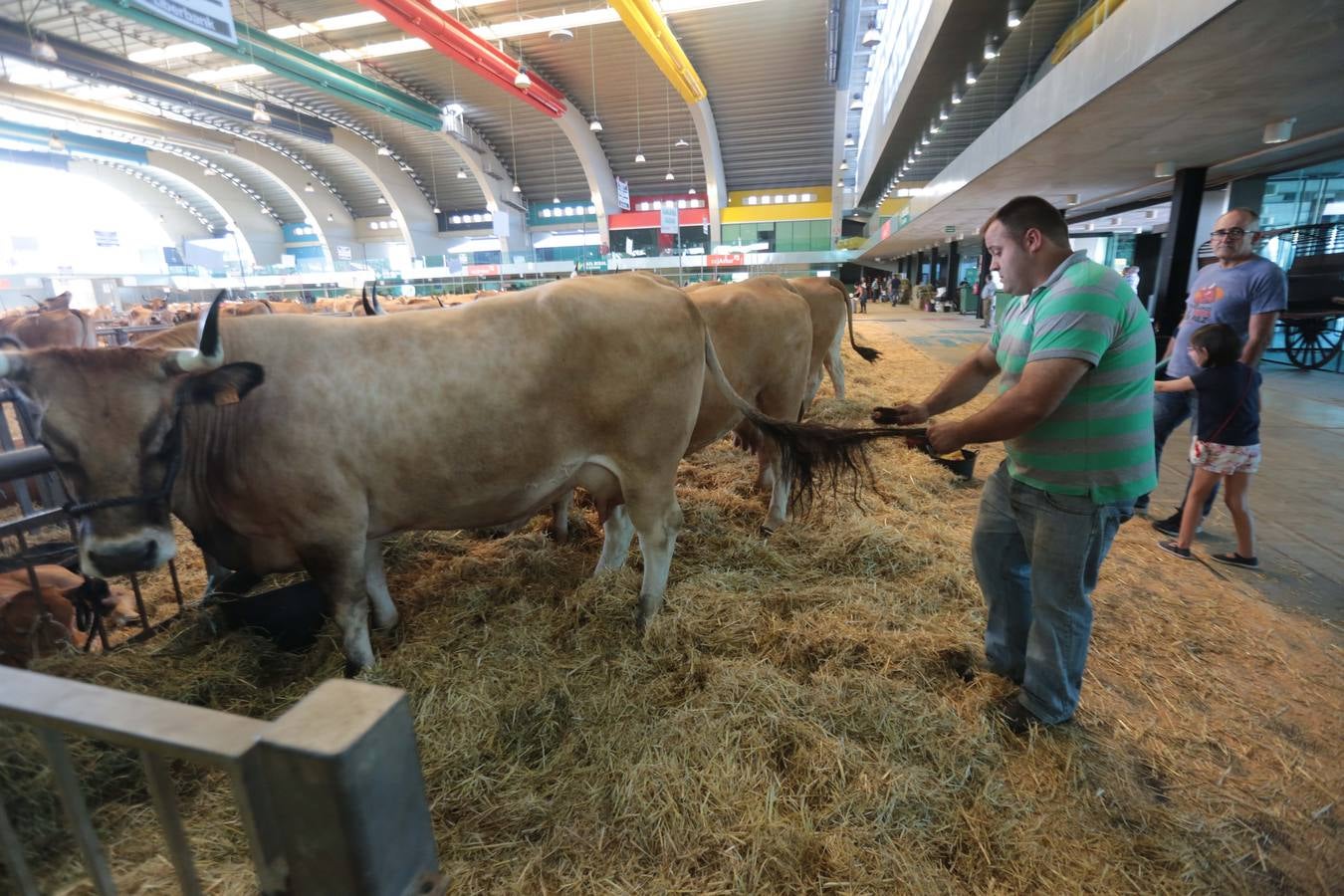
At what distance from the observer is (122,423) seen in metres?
2.21

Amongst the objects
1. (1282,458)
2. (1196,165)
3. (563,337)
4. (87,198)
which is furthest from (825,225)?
(87,198)

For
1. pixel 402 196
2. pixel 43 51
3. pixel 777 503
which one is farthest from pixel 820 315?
pixel 402 196

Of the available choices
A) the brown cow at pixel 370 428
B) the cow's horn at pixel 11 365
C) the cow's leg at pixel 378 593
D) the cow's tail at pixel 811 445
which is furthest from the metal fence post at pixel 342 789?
the cow's leg at pixel 378 593

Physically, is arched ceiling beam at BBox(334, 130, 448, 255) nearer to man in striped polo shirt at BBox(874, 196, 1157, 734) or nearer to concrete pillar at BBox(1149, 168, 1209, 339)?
concrete pillar at BBox(1149, 168, 1209, 339)

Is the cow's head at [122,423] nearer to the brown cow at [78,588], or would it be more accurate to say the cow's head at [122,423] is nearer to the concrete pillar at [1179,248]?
the brown cow at [78,588]

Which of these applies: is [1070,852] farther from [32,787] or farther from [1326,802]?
[32,787]

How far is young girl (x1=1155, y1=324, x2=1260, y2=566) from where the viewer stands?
365 centimetres

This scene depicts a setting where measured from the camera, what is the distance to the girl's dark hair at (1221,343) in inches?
145

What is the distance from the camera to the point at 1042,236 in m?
2.22

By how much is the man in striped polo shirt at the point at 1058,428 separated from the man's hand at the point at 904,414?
0.38 m

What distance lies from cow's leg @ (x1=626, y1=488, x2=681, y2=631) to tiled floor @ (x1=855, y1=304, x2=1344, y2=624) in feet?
11.4

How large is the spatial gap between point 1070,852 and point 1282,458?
5.98m

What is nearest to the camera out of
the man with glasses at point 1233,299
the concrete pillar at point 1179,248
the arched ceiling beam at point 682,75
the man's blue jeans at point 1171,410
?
the man with glasses at point 1233,299

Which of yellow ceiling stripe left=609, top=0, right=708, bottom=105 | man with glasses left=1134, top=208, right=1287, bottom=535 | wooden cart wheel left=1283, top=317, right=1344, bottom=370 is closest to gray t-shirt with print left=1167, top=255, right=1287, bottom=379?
man with glasses left=1134, top=208, right=1287, bottom=535
